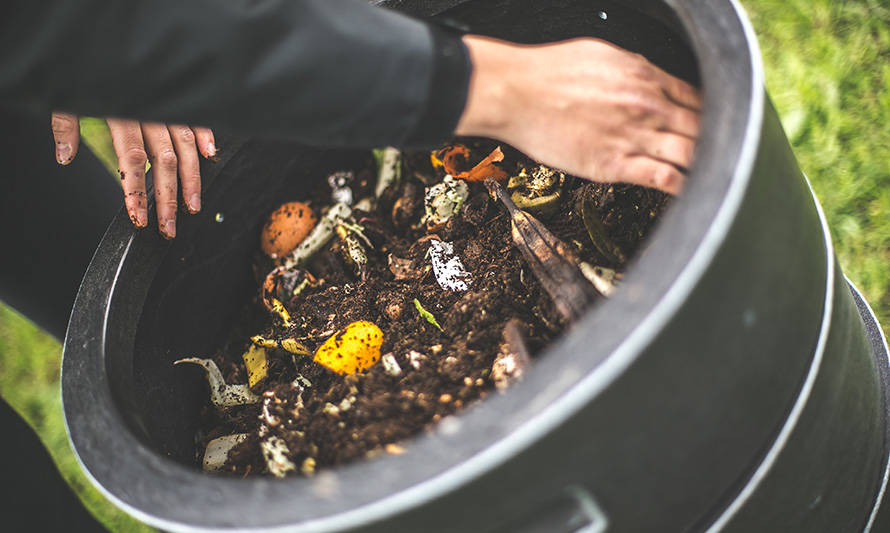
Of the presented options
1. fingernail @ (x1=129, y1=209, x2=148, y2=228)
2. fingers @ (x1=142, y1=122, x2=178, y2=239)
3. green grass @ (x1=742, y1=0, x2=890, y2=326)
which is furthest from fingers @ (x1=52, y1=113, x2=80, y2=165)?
green grass @ (x1=742, y1=0, x2=890, y2=326)

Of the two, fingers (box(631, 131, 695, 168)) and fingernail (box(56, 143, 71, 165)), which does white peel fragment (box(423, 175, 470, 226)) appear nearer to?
fingers (box(631, 131, 695, 168))

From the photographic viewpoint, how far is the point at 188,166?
1203 mm

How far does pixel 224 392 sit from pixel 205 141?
1.61 ft

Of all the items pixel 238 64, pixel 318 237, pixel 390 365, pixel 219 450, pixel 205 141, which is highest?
pixel 238 64

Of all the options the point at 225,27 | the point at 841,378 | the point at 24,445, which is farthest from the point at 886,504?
the point at 24,445

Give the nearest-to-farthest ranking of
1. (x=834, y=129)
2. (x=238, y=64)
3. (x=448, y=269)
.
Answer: (x=238, y=64)
(x=448, y=269)
(x=834, y=129)

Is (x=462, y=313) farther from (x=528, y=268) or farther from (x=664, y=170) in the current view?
(x=664, y=170)

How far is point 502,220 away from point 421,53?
0.52 m

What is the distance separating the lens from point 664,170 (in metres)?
0.82

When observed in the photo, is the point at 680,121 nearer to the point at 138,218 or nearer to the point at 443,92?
the point at 443,92

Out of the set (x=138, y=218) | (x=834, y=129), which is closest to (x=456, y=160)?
(x=138, y=218)

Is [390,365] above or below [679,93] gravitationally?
below

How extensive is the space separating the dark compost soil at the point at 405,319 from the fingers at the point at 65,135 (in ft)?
1.38

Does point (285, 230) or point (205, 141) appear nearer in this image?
point (205, 141)
